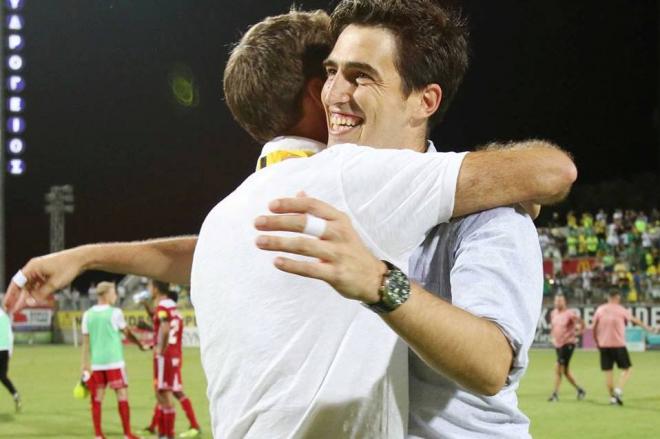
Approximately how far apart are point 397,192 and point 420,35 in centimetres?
57

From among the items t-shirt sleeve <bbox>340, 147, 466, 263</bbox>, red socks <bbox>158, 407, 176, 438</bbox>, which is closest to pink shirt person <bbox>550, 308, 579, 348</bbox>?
red socks <bbox>158, 407, 176, 438</bbox>

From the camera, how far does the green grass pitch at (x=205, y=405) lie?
1371 centimetres

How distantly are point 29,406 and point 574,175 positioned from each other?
54.3ft

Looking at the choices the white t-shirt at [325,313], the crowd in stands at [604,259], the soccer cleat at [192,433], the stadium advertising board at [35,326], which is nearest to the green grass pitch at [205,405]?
the soccer cleat at [192,433]

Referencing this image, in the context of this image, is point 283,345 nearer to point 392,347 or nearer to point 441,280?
point 392,347

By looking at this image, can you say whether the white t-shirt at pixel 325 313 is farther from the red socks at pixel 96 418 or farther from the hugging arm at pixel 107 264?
the red socks at pixel 96 418

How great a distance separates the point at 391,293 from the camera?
176cm

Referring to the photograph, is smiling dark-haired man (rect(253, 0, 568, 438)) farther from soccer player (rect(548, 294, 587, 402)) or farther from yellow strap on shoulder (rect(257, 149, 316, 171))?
soccer player (rect(548, 294, 587, 402))

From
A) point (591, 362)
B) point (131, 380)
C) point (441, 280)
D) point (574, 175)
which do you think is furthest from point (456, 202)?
point (591, 362)

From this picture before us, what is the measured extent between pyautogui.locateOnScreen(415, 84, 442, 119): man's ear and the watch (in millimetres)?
830

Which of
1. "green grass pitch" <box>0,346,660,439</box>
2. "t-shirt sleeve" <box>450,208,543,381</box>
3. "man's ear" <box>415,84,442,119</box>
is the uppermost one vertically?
"man's ear" <box>415,84,442,119</box>

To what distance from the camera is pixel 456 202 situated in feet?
6.83

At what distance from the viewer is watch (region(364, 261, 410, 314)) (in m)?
1.75

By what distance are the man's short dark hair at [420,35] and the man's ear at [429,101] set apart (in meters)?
0.02
